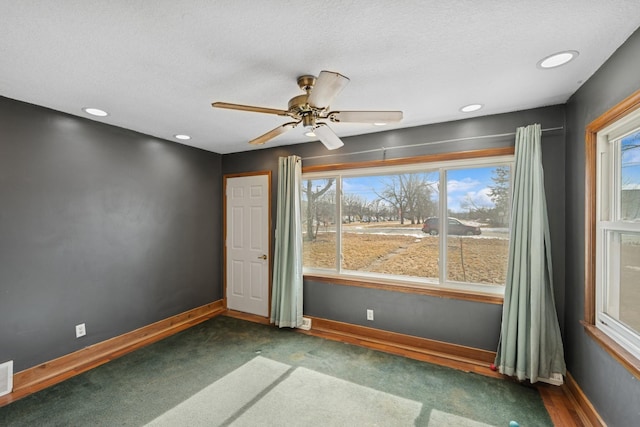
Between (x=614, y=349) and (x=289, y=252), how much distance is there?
9.62 feet

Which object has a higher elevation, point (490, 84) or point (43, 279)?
point (490, 84)

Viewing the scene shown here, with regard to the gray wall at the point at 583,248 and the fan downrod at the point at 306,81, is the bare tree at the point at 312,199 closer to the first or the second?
the fan downrod at the point at 306,81

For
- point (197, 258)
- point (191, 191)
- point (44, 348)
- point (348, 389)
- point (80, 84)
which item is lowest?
point (348, 389)

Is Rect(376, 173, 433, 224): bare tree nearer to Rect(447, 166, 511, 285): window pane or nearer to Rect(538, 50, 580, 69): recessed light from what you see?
Rect(447, 166, 511, 285): window pane

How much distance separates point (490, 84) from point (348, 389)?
2.65 m

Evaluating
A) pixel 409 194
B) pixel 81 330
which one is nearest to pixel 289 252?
pixel 409 194

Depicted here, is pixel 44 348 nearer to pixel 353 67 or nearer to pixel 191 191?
pixel 191 191

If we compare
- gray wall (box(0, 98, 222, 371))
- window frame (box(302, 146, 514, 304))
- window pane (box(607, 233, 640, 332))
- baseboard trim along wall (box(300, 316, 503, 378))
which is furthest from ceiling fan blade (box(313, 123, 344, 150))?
gray wall (box(0, 98, 222, 371))

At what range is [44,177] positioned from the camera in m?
2.60

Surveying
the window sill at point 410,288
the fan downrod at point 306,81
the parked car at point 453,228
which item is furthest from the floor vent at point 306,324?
the fan downrod at point 306,81

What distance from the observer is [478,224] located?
2914 millimetres

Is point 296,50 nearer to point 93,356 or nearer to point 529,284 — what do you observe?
point 529,284

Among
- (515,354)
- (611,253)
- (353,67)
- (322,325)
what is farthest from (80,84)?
(515,354)

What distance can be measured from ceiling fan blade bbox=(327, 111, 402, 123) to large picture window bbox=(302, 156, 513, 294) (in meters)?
1.36
